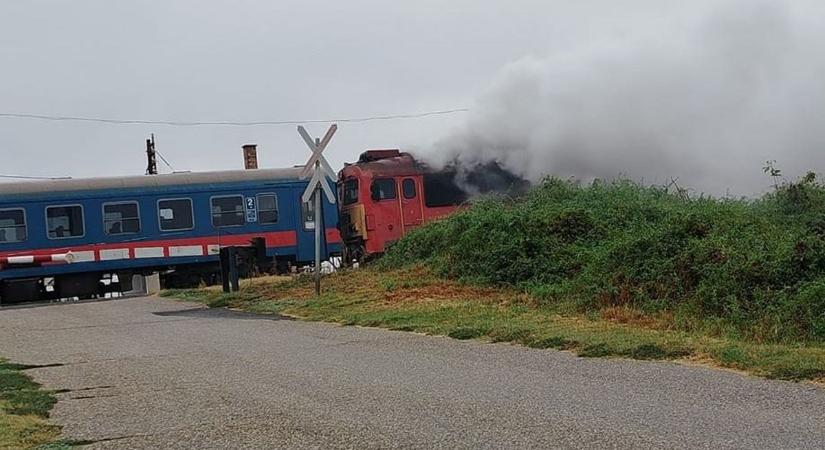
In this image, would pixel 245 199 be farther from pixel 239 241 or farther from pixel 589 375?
pixel 589 375

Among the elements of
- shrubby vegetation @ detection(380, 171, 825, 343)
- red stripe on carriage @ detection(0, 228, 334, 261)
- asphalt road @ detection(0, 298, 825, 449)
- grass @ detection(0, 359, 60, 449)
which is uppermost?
red stripe on carriage @ detection(0, 228, 334, 261)

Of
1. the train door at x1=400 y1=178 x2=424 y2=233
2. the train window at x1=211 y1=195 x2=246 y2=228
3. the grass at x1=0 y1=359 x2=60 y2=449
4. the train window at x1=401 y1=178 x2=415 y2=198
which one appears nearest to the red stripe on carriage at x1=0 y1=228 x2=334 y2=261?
the train window at x1=211 y1=195 x2=246 y2=228

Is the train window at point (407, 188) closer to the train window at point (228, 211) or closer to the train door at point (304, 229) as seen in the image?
the train door at point (304, 229)

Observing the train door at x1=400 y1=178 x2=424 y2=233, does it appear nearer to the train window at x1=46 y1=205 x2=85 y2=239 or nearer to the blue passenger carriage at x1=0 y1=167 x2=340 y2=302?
the blue passenger carriage at x1=0 y1=167 x2=340 y2=302

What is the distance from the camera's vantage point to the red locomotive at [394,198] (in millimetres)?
26984

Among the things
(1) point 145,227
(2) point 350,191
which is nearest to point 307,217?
(2) point 350,191

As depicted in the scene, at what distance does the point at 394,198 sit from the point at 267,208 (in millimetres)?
3345

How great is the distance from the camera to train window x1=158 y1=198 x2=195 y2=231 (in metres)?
26.7

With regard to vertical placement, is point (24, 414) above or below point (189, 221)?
below

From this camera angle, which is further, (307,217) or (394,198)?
(307,217)

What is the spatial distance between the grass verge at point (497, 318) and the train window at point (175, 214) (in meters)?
5.00

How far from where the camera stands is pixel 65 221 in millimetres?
26062

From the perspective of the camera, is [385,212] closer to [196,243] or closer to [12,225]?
[196,243]

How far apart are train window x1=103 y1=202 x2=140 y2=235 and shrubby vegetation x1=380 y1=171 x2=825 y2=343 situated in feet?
26.4
